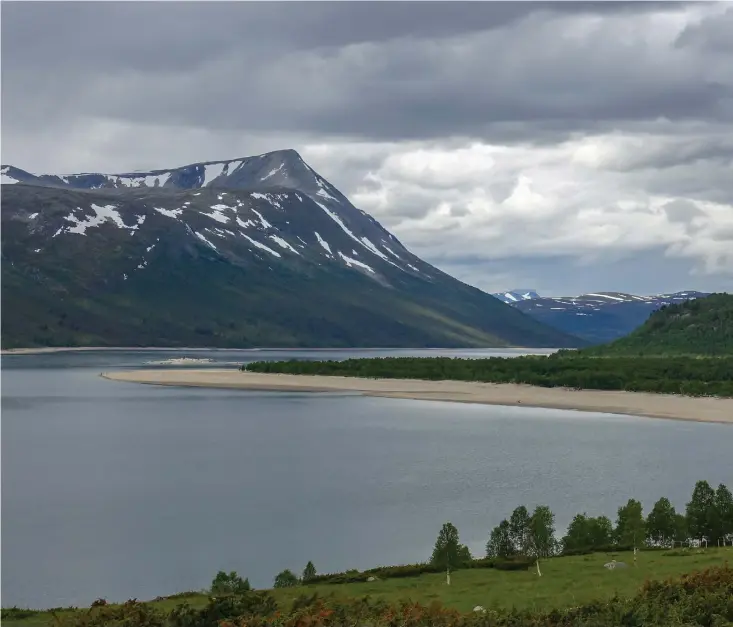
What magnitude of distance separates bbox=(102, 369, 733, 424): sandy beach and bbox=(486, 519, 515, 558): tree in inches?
2796

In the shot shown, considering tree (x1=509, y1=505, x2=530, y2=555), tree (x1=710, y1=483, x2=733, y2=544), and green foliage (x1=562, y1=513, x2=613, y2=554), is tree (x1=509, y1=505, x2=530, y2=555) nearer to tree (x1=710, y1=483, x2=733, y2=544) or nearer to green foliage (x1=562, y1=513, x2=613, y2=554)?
green foliage (x1=562, y1=513, x2=613, y2=554)

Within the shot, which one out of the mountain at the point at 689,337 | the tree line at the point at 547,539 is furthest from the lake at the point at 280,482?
the mountain at the point at 689,337

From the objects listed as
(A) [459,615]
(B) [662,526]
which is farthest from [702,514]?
(A) [459,615]

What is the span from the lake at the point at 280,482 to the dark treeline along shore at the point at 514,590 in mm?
4951

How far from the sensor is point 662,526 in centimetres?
4466

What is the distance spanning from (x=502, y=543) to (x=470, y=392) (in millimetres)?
105304

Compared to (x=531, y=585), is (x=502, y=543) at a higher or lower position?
higher

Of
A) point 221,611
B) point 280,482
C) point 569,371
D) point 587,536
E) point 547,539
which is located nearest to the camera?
point 221,611

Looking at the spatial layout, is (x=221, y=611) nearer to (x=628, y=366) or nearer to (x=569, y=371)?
(x=569, y=371)

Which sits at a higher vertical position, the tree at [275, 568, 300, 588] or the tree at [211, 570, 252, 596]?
the tree at [211, 570, 252, 596]

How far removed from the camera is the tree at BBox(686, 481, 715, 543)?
4475cm

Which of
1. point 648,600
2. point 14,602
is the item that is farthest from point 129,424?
point 648,600

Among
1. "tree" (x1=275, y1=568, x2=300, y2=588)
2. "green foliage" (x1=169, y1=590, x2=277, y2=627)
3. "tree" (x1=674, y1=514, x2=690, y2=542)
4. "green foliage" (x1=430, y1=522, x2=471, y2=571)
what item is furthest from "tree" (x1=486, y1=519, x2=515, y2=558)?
"green foliage" (x1=169, y1=590, x2=277, y2=627)

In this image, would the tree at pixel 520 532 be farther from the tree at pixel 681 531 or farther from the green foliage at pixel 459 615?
the green foliage at pixel 459 615
